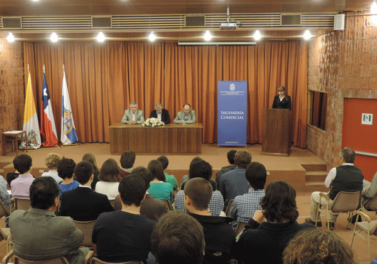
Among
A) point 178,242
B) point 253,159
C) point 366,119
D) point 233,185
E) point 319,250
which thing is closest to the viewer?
point 319,250

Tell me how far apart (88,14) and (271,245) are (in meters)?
6.43

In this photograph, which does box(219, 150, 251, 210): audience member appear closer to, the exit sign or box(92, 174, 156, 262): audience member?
box(92, 174, 156, 262): audience member

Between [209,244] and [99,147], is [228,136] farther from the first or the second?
[209,244]

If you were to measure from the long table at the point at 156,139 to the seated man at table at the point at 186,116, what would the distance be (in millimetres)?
403

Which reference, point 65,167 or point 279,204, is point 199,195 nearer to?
point 279,204

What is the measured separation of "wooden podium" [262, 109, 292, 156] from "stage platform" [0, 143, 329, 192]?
0.22m

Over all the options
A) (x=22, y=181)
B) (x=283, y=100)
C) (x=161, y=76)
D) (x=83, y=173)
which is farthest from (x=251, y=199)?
(x=161, y=76)

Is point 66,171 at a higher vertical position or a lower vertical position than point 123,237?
higher

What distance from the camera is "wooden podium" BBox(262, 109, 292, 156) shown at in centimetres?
804

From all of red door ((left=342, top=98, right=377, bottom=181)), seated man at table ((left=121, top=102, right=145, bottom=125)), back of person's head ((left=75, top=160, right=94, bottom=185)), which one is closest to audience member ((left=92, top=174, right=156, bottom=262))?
back of person's head ((left=75, top=160, right=94, bottom=185))

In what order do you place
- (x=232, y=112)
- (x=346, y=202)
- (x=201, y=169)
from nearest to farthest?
1. (x=201, y=169)
2. (x=346, y=202)
3. (x=232, y=112)

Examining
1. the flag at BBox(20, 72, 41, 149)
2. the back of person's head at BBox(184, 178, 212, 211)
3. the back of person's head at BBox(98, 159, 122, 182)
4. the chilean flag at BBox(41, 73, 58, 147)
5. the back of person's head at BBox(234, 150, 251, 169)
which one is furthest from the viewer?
the chilean flag at BBox(41, 73, 58, 147)

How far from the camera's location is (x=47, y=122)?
9.38 metres

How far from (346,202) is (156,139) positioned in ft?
14.9
